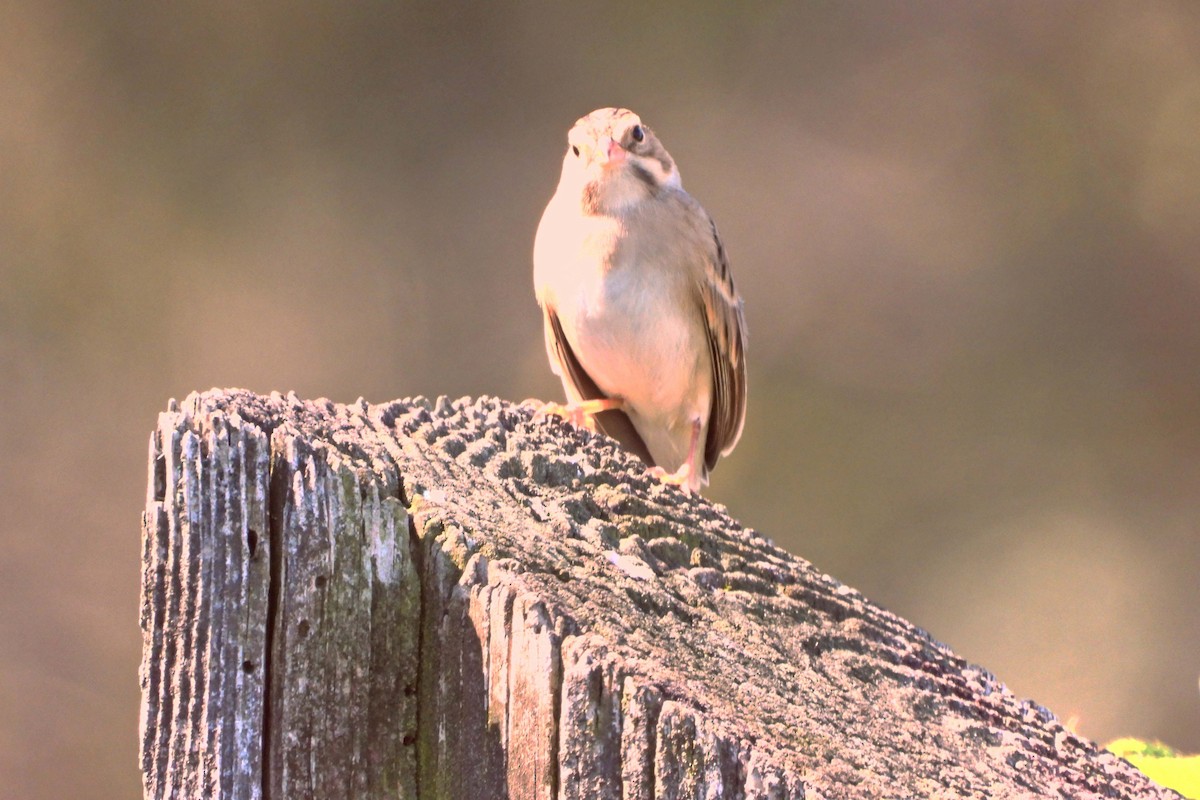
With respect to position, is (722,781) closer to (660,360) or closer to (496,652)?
(496,652)

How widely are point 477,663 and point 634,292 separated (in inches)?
109

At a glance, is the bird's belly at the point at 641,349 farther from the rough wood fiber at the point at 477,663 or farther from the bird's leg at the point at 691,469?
the rough wood fiber at the point at 477,663

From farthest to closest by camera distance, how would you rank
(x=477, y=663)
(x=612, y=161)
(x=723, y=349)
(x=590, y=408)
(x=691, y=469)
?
(x=723, y=349) < (x=590, y=408) < (x=691, y=469) < (x=612, y=161) < (x=477, y=663)

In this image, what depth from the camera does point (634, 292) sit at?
390 centimetres

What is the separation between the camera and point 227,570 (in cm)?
126

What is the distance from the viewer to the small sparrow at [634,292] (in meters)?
3.86

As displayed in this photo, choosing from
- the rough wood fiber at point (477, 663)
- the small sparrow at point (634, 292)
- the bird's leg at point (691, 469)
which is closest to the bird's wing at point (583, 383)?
the small sparrow at point (634, 292)

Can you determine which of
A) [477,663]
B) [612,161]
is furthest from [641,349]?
[477,663]

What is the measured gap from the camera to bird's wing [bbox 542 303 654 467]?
4.16m

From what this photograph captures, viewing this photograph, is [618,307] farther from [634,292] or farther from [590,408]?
[590,408]

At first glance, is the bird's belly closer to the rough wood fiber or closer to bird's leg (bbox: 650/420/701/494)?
bird's leg (bbox: 650/420/701/494)

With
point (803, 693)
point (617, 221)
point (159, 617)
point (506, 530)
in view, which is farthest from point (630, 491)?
point (617, 221)

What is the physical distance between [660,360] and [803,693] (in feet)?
9.19

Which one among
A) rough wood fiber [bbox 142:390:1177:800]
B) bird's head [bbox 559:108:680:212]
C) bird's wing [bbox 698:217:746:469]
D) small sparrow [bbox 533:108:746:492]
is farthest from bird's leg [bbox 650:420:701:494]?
rough wood fiber [bbox 142:390:1177:800]
